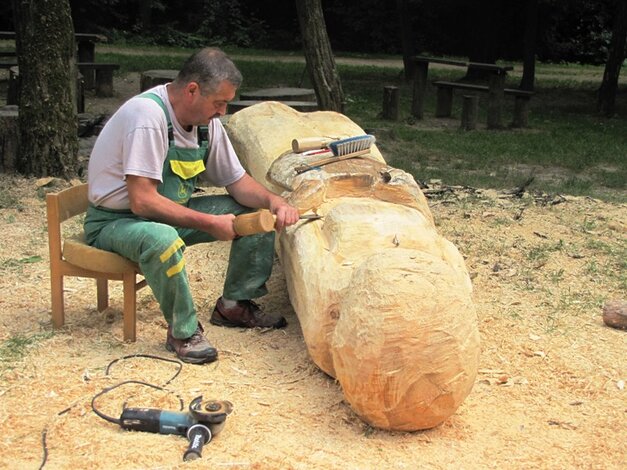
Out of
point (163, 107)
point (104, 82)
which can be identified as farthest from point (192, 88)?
point (104, 82)

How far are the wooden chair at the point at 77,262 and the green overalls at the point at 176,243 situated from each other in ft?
0.20

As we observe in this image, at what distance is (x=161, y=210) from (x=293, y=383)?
2.96 feet

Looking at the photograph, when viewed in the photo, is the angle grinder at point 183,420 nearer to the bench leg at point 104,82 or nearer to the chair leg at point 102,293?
the chair leg at point 102,293

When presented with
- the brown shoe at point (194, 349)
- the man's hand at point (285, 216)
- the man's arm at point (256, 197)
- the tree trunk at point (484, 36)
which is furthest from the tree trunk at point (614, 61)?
the brown shoe at point (194, 349)

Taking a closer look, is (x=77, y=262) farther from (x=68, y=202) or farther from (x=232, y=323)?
(x=232, y=323)

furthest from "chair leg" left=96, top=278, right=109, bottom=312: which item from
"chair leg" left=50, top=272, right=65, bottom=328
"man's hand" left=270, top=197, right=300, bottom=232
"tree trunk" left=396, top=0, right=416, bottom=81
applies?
"tree trunk" left=396, top=0, right=416, bottom=81

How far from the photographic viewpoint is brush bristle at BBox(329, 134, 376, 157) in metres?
4.57

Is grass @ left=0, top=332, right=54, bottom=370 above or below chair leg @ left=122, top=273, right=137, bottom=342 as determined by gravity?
below

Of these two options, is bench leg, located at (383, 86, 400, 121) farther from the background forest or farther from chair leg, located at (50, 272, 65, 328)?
the background forest

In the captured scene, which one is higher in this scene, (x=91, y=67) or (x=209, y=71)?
(x=209, y=71)

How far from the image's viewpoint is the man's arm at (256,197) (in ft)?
12.5

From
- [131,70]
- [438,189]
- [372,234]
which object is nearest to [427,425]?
[372,234]

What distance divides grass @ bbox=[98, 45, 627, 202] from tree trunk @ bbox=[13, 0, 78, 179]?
314 cm

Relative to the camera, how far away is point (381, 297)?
2.96 metres
